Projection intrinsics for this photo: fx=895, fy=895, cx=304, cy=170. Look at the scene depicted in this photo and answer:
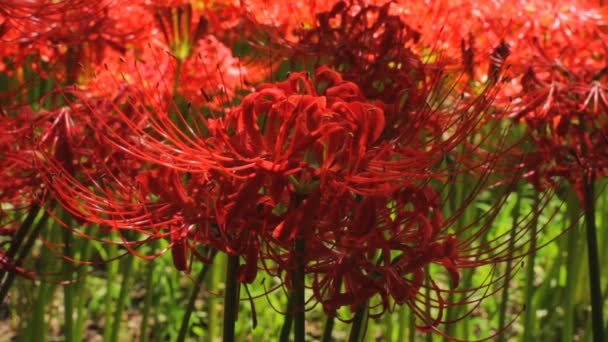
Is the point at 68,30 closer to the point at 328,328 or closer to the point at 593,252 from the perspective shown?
the point at 328,328

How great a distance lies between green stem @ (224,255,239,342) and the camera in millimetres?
1217

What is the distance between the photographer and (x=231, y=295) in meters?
1.24

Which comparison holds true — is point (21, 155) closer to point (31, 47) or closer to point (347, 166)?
point (31, 47)

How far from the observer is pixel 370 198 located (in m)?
1.13

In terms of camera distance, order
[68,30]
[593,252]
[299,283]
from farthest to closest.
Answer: [68,30] < [593,252] < [299,283]

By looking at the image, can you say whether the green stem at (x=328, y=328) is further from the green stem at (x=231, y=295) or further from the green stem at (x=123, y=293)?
the green stem at (x=123, y=293)

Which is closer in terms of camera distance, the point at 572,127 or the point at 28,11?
the point at 28,11

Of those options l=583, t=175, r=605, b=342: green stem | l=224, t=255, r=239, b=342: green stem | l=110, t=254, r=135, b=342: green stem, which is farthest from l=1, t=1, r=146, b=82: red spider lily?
l=583, t=175, r=605, b=342: green stem

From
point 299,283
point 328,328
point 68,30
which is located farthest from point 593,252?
point 68,30

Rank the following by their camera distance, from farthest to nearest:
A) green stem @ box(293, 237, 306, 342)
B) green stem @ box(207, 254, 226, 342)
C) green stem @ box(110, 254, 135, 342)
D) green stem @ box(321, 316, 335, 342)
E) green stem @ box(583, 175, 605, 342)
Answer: green stem @ box(207, 254, 226, 342) → green stem @ box(110, 254, 135, 342) → green stem @ box(583, 175, 605, 342) → green stem @ box(321, 316, 335, 342) → green stem @ box(293, 237, 306, 342)

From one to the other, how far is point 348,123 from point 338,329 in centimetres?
264

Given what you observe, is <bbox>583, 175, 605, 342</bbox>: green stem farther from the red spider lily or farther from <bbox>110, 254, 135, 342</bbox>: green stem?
<bbox>110, 254, 135, 342</bbox>: green stem

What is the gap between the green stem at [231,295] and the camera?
122 cm

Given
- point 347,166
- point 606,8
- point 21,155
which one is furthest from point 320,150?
point 606,8
